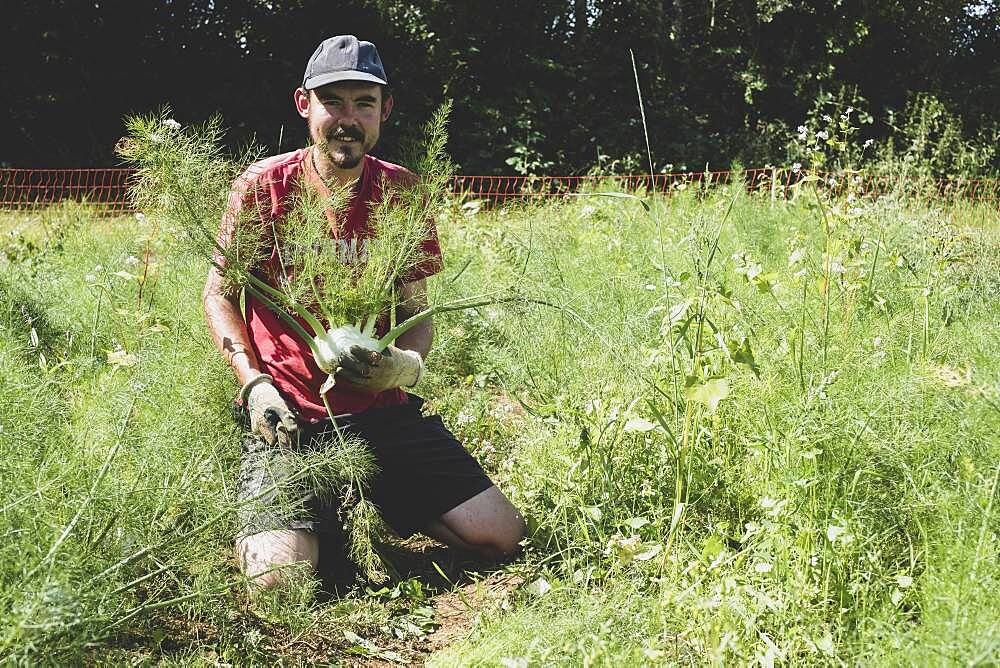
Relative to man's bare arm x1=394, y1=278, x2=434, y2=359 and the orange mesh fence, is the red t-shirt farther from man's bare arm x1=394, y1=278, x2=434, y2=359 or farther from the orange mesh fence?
the orange mesh fence

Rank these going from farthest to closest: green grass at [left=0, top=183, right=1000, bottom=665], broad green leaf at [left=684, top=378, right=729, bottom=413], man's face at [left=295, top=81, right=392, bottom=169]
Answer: man's face at [left=295, top=81, right=392, bottom=169], broad green leaf at [left=684, top=378, right=729, bottom=413], green grass at [left=0, top=183, right=1000, bottom=665]

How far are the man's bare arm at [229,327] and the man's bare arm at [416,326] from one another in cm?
50

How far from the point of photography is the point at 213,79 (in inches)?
411

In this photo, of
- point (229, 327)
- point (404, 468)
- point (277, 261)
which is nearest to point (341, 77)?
point (277, 261)

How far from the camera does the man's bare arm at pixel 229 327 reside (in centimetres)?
284

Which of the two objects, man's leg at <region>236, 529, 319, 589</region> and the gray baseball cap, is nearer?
man's leg at <region>236, 529, 319, 589</region>

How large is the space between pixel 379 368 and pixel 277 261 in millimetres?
521

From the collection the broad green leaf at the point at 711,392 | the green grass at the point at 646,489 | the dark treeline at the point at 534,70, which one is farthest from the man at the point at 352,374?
the dark treeline at the point at 534,70

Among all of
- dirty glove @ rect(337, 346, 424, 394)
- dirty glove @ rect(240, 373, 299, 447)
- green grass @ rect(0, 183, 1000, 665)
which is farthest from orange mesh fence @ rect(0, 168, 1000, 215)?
dirty glove @ rect(240, 373, 299, 447)

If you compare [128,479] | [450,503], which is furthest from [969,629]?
[128,479]

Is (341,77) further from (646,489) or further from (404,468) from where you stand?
(646,489)

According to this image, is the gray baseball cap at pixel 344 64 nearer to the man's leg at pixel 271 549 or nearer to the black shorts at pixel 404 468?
the black shorts at pixel 404 468

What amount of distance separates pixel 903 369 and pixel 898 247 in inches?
60.4

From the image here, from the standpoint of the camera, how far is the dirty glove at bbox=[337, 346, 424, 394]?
2654 millimetres
